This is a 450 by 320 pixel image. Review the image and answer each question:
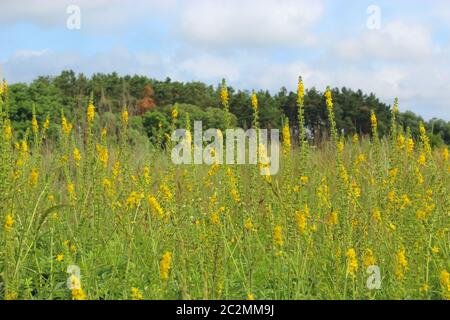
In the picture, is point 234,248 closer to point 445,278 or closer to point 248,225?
point 248,225

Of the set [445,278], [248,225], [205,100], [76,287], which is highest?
[205,100]

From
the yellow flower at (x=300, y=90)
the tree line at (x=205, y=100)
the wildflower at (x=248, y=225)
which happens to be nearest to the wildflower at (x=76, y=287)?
the wildflower at (x=248, y=225)

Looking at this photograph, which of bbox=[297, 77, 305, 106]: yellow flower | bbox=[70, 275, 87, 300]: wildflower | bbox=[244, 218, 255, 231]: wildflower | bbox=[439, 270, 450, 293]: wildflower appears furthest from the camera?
bbox=[297, 77, 305, 106]: yellow flower

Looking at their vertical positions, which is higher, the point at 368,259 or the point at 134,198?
the point at 134,198

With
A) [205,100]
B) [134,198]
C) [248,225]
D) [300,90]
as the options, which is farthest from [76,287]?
[205,100]

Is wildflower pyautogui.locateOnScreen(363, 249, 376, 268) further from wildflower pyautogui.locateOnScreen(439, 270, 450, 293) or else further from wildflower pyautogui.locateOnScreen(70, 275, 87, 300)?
wildflower pyautogui.locateOnScreen(70, 275, 87, 300)

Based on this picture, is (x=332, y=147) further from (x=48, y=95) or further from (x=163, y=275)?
(x=48, y=95)

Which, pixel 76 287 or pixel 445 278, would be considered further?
pixel 445 278

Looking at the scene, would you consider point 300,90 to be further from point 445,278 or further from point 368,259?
point 445,278

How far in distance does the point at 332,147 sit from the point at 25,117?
30.5ft

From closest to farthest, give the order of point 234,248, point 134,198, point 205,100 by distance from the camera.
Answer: point 234,248 → point 134,198 → point 205,100

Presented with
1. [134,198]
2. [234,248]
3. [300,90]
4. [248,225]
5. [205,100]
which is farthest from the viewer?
[205,100]

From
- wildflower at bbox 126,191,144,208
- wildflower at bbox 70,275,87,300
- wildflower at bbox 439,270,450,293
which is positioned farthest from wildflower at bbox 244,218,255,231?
Result: wildflower at bbox 70,275,87,300

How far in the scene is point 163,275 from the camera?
2.69 meters
